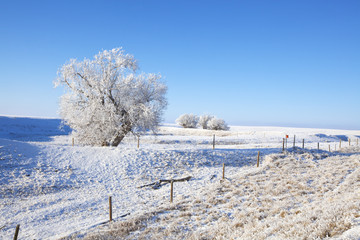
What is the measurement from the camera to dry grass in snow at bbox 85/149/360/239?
6.31 metres

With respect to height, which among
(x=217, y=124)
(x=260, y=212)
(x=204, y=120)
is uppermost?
(x=204, y=120)

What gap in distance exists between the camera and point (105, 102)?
80.7 feet

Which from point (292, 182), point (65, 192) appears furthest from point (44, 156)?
point (292, 182)

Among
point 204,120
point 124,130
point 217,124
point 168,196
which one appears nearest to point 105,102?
point 124,130

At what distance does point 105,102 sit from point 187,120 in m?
68.5

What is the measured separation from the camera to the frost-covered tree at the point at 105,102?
2364cm

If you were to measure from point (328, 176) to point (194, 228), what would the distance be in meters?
11.8

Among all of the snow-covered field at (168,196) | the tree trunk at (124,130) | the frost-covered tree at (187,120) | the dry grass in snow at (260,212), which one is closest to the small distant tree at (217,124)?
the frost-covered tree at (187,120)

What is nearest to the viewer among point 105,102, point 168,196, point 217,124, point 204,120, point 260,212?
point 260,212

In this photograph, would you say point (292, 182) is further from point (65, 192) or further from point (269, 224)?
point (65, 192)

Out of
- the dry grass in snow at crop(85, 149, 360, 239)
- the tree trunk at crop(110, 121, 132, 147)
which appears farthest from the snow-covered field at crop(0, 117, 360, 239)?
the tree trunk at crop(110, 121, 132, 147)

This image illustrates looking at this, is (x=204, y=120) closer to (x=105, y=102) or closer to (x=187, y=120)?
(x=187, y=120)

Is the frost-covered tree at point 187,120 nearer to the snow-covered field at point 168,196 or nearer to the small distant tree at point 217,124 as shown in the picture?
the small distant tree at point 217,124

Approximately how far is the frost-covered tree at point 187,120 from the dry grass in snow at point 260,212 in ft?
244
